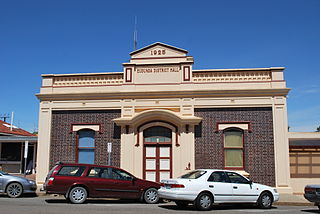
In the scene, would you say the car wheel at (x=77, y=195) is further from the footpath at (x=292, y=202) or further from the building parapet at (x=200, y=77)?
the footpath at (x=292, y=202)

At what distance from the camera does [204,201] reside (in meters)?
11.5

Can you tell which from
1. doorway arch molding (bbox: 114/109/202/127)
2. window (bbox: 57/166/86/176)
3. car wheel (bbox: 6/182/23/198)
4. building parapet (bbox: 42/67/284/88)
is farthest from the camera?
building parapet (bbox: 42/67/284/88)

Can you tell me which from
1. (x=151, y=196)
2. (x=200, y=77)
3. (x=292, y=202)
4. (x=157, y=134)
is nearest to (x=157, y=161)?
(x=157, y=134)

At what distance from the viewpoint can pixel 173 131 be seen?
17.6 metres

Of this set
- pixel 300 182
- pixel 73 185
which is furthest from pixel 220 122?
pixel 73 185

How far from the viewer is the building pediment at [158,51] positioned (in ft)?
60.5

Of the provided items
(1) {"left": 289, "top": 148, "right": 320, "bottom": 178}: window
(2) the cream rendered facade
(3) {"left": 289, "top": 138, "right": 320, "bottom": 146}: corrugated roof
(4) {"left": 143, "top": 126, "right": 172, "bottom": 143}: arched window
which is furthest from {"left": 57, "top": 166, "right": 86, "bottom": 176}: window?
(3) {"left": 289, "top": 138, "right": 320, "bottom": 146}: corrugated roof

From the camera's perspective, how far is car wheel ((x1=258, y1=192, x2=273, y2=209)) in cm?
1241

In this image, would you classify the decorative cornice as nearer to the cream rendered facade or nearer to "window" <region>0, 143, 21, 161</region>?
the cream rendered facade

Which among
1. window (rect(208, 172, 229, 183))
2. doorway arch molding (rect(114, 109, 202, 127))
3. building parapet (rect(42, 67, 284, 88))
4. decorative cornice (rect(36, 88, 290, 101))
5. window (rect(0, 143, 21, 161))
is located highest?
building parapet (rect(42, 67, 284, 88))

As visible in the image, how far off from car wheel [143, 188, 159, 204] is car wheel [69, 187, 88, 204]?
219 centimetres

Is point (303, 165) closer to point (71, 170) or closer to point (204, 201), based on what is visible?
point (204, 201)

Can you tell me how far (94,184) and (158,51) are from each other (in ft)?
27.6

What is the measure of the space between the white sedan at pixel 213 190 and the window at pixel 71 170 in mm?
3038
